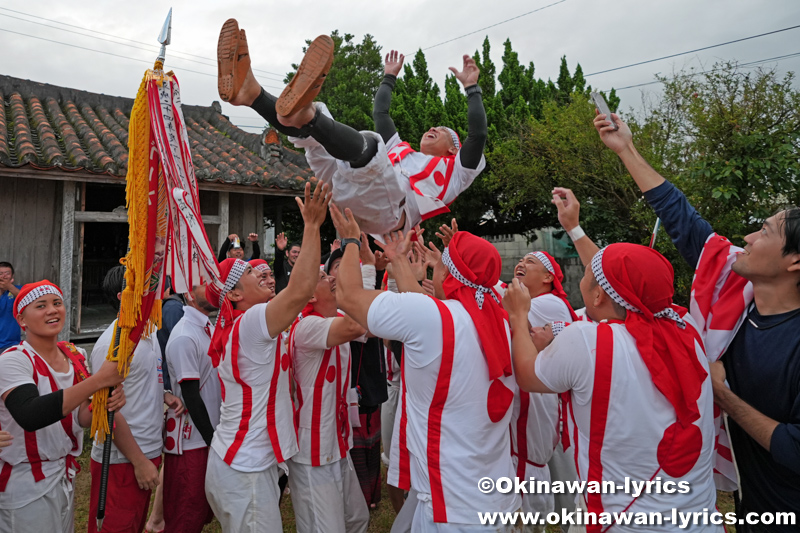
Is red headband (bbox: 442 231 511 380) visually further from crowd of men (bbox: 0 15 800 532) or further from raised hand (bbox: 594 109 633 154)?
raised hand (bbox: 594 109 633 154)

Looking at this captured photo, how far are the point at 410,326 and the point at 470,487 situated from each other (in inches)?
27.8

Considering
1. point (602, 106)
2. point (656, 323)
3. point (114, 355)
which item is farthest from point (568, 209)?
point (114, 355)

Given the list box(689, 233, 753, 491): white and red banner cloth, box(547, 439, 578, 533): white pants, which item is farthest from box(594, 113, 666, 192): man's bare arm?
box(547, 439, 578, 533): white pants

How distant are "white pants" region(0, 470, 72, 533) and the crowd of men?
0.01 metres

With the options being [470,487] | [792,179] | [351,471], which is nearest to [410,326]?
[470,487]

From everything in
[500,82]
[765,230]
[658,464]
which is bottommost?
[658,464]

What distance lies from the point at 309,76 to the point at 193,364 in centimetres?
192

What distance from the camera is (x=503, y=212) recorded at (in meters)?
11.9

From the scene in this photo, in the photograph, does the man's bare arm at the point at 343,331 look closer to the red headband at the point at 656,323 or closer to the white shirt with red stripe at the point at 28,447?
the red headband at the point at 656,323

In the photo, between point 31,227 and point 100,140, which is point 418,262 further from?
point 100,140

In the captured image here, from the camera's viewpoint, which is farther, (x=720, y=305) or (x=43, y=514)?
(x=43, y=514)

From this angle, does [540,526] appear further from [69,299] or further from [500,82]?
[500,82]

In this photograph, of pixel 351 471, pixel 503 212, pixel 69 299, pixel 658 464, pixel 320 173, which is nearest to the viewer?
pixel 658 464

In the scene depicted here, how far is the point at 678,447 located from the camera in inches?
74.7
